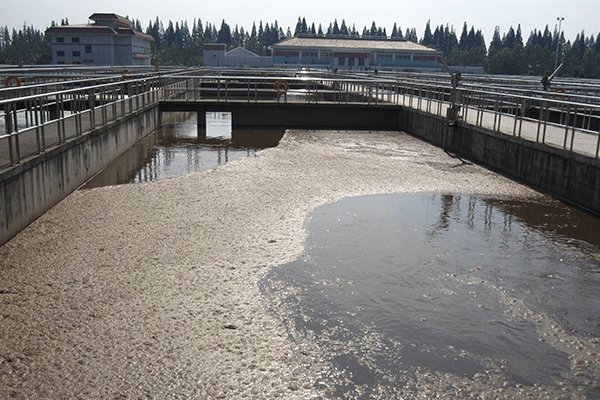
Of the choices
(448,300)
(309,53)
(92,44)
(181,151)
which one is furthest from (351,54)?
(448,300)

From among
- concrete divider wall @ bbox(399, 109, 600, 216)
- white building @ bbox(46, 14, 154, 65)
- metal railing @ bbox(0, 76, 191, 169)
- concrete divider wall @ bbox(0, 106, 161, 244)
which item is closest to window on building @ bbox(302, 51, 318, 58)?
white building @ bbox(46, 14, 154, 65)

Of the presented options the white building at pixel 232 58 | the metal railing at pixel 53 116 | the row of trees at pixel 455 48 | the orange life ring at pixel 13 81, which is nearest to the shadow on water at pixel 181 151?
the metal railing at pixel 53 116

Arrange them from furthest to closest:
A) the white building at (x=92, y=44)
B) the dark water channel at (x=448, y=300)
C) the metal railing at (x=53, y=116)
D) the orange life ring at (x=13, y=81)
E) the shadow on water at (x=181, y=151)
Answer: the white building at (x=92, y=44)
the orange life ring at (x=13, y=81)
the shadow on water at (x=181, y=151)
the metal railing at (x=53, y=116)
the dark water channel at (x=448, y=300)

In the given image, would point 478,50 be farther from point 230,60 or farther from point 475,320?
point 475,320

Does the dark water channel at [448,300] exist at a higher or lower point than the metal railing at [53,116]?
lower

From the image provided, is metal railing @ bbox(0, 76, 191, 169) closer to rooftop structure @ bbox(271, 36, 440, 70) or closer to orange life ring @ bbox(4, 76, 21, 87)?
orange life ring @ bbox(4, 76, 21, 87)

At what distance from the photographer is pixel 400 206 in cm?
1095

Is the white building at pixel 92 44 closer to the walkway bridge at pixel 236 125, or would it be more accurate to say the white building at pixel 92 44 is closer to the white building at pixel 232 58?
the white building at pixel 232 58

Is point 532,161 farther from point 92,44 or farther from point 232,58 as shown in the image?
point 232,58

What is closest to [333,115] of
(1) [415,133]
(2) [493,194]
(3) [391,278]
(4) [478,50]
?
(1) [415,133]

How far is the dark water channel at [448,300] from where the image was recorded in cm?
516

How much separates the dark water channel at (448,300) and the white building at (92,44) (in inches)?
Answer: 4051

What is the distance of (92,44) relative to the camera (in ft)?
337

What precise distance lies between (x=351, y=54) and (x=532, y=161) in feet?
326
